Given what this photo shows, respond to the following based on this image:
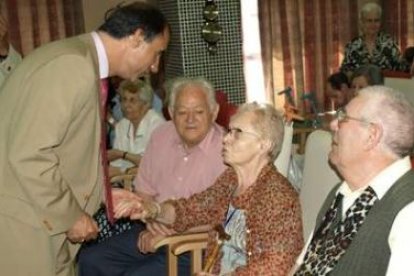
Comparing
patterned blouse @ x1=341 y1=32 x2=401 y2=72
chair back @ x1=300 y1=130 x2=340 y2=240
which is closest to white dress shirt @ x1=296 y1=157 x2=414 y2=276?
chair back @ x1=300 y1=130 x2=340 y2=240

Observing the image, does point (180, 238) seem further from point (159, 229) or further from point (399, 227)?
point (399, 227)

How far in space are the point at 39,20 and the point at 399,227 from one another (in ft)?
15.4

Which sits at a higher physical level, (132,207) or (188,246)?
(132,207)

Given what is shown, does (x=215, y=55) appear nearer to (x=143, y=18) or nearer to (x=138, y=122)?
(x=138, y=122)

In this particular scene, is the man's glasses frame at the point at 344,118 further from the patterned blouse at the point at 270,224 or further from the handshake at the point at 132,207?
the handshake at the point at 132,207

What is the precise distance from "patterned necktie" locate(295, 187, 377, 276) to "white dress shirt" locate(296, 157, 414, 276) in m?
0.04

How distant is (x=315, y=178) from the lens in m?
2.37

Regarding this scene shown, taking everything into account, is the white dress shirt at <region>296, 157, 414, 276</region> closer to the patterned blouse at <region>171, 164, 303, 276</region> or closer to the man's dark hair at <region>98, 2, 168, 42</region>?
the patterned blouse at <region>171, 164, 303, 276</region>

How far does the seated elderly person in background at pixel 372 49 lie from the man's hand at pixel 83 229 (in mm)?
3402

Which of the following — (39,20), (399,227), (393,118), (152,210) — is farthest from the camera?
(39,20)

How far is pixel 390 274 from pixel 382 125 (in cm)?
42

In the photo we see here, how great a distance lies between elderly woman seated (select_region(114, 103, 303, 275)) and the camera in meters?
2.09

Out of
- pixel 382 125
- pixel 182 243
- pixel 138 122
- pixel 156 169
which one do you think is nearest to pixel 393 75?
pixel 138 122

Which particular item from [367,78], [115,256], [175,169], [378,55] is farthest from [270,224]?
[378,55]
